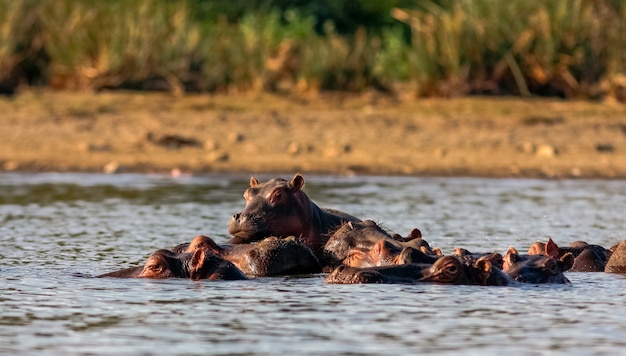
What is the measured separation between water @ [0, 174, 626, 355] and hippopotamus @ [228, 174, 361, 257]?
19.5 inches

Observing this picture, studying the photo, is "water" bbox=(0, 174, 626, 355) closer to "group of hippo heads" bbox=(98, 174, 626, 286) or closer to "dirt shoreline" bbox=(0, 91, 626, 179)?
"group of hippo heads" bbox=(98, 174, 626, 286)

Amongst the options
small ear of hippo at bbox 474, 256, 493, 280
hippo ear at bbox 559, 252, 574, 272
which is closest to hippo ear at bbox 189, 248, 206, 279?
small ear of hippo at bbox 474, 256, 493, 280

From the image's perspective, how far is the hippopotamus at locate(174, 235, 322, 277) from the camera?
29.1 feet

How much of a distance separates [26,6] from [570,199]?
28.9ft

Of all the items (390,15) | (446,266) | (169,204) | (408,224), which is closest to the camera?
(446,266)

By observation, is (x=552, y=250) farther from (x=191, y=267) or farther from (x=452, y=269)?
(x=191, y=267)

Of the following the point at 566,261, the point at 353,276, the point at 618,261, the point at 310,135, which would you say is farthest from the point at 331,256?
the point at 310,135

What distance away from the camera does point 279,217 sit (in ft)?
30.3

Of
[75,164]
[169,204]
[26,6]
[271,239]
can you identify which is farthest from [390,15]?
[271,239]

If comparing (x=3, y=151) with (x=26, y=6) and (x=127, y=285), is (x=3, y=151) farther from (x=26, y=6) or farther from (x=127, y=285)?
(x=127, y=285)

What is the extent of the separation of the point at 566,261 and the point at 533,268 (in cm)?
46

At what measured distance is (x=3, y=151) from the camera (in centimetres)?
1627

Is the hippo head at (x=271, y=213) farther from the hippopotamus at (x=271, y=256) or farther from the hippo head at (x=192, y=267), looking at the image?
the hippo head at (x=192, y=267)

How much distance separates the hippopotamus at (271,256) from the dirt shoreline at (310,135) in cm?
649
